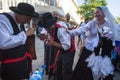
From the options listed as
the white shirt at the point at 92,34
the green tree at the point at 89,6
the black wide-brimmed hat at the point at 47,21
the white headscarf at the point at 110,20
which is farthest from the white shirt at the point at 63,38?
the green tree at the point at 89,6

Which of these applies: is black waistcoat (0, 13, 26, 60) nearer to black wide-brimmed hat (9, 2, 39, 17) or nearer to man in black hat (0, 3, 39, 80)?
man in black hat (0, 3, 39, 80)

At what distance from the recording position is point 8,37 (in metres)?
3.56

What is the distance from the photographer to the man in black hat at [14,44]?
11.8 feet

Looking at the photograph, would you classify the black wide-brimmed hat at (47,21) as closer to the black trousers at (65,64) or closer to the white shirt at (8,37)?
the black trousers at (65,64)

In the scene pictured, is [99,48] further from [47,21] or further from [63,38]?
[47,21]

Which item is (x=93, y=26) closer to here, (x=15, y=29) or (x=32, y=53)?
(x=32, y=53)

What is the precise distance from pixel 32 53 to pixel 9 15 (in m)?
0.78

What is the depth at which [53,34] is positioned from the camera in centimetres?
523

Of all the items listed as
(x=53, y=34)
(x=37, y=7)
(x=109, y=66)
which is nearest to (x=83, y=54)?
(x=109, y=66)

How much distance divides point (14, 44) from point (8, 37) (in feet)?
0.37

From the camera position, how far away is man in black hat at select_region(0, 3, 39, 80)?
359 cm

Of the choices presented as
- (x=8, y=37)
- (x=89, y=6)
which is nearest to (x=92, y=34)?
(x=8, y=37)

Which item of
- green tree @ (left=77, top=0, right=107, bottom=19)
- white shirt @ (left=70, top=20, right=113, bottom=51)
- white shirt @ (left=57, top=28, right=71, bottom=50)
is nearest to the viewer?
white shirt @ (left=57, top=28, right=71, bottom=50)

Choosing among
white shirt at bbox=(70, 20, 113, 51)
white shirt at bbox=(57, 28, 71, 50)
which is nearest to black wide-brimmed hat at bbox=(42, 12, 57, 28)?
white shirt at bbox=(57, 28, 71, 50)
